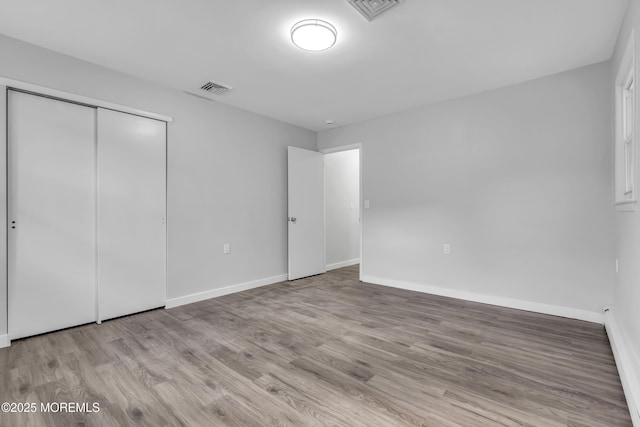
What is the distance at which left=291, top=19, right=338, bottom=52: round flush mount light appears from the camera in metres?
2.21

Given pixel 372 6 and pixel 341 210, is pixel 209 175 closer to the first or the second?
pixel 372 6

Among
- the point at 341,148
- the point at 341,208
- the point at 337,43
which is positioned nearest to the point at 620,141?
the point at 337,43

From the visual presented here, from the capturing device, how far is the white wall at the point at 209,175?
9.30 feet

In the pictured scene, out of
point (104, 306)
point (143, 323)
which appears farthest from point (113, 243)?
point (143, 323)

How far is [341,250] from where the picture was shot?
230 inches

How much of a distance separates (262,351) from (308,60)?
2.52 m

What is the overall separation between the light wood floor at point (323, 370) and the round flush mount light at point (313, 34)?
2382 millimetres

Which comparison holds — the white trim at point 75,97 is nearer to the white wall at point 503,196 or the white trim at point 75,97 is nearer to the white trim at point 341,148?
the white trim at point 341,148

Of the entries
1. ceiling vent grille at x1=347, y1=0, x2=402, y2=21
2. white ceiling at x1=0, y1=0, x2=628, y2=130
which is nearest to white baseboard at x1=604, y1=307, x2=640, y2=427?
white ceiling at x1=0, y1=0, x2=628, y2=130

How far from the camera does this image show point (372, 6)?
6.62 ft

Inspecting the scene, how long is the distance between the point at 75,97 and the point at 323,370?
316cm

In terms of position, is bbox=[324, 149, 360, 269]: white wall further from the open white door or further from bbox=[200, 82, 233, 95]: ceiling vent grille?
bbox=[200, 82, 233, 95]: ceiling vent grille

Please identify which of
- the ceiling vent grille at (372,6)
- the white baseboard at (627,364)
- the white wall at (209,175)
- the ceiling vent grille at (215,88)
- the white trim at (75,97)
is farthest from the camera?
the ceiling vent grille at (215,88)

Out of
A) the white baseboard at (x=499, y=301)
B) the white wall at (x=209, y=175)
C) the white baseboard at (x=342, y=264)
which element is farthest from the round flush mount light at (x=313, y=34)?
the white baseboard at (x=342, y=264)
